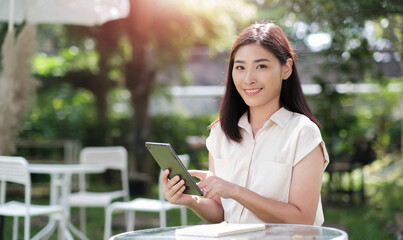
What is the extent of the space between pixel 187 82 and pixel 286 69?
9.10 metres

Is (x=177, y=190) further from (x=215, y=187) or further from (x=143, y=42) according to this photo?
(x=143, y=42)

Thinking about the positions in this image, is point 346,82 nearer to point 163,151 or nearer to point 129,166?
point 129,166

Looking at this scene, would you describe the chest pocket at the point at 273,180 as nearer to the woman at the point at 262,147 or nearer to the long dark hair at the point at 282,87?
the woman at the point at 262,147

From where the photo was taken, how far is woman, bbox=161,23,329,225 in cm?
226

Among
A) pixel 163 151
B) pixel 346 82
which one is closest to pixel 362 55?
pixel 346 82

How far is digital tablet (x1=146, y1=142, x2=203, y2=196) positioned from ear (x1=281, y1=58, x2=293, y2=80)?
24.0 inches

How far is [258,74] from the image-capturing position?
7.82 ft

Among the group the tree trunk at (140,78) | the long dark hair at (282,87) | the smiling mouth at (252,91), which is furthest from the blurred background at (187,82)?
the smiling mouth at (252,91)

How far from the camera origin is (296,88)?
252 centimetres

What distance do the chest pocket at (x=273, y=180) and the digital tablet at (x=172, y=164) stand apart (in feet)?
1.07

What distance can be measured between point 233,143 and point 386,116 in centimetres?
943

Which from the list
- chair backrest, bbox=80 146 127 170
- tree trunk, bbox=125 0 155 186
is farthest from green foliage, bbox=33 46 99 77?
chair backrest, bbox=80 146 127 170

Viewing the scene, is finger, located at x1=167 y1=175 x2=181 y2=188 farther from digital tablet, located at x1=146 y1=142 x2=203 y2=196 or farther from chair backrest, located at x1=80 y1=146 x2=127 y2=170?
chair backrest, located at x1=80 y1=146 x2=127 y2=170

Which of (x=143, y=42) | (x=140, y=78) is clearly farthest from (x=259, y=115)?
(x=140, y=78)
